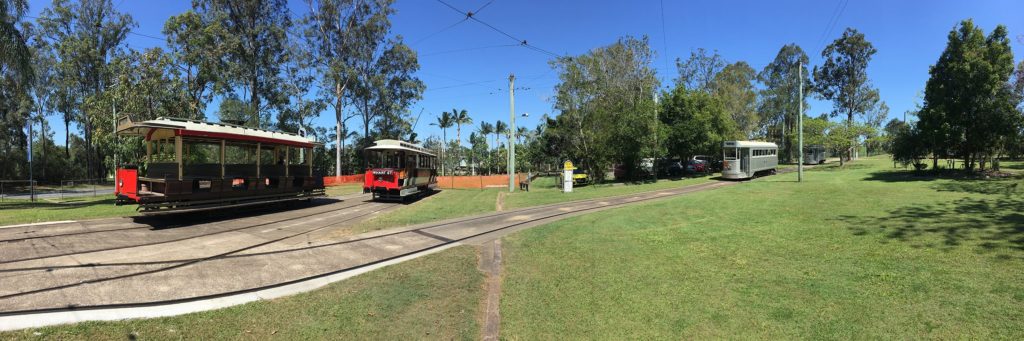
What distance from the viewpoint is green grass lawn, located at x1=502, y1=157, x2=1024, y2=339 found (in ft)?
13.4

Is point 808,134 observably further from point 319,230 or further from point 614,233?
point 319,230

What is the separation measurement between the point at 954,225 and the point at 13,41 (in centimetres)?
2878

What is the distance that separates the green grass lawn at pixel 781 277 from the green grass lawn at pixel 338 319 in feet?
2.32

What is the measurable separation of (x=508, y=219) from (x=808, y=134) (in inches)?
1570

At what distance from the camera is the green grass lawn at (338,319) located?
400 centimetres

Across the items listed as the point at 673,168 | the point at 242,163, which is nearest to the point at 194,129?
the point at 242,163

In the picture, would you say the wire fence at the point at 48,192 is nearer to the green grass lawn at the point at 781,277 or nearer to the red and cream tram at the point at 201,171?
the red and cream tram at the point at 201,171

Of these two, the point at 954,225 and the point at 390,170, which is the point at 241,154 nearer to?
the point at 390,170

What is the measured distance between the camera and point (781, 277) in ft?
18.1

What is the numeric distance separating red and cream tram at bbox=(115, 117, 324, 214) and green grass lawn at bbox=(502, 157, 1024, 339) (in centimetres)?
972

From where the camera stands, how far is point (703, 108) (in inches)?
1309

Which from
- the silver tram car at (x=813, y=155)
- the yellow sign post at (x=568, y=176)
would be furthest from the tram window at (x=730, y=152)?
the silver tram car at (x=813, y=155)

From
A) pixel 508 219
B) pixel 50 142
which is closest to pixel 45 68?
pixel 50 142

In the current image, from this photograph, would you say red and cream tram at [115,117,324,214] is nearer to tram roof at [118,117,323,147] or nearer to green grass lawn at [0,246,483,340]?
tram roof at [118,117,323,147]
